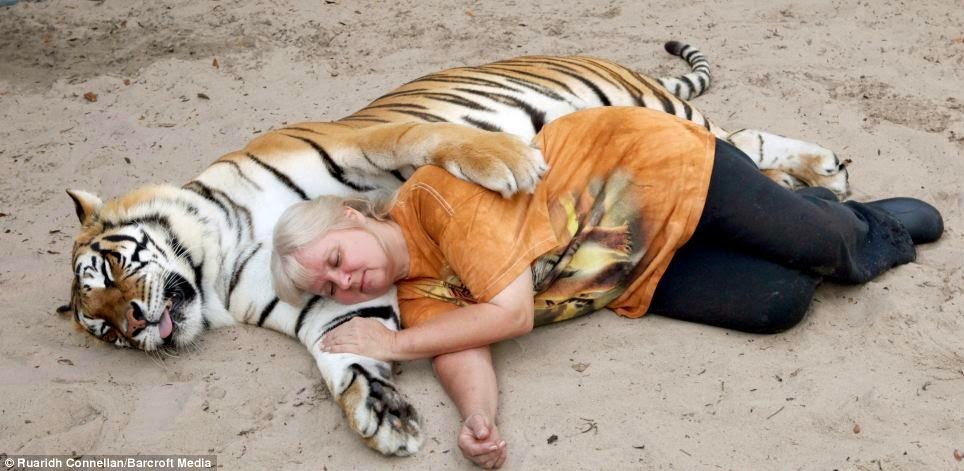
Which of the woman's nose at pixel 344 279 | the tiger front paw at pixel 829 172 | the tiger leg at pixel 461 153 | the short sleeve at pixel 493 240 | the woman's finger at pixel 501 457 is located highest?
the tiger leg at pixel 461 153

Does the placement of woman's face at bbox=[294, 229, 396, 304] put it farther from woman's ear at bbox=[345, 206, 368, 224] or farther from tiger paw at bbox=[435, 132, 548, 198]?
tiger paw at bbox=[435, 132, 548, 198]

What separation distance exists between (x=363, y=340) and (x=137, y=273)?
70 centimetres

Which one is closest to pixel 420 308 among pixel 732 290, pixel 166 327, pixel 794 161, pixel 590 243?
pixel 590 243

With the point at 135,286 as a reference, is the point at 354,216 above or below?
above

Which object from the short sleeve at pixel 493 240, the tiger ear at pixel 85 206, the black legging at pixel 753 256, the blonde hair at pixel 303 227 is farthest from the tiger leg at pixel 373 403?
the tiger ear at pixel 85 206

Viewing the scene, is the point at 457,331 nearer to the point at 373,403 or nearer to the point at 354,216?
the point at 373,403

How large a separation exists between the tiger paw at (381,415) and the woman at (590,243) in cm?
9

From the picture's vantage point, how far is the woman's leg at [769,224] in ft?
7.93

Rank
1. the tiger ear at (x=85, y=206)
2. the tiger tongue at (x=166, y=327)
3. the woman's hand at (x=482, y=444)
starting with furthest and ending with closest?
the tiger ear at (x=85, y=206) < the tiger tongue at (x=166, y=327) < the woman's hand at (x=482, y=444)

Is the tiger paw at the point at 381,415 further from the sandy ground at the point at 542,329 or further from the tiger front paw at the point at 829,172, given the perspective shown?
the tiger front paw at the point at 829,172

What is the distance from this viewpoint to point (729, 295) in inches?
96.9

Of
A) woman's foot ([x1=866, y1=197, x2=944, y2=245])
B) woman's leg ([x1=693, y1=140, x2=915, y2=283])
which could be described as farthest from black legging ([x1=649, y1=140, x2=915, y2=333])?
woman's foot ([x1=866, y1=197, x2=944, y2=245])
